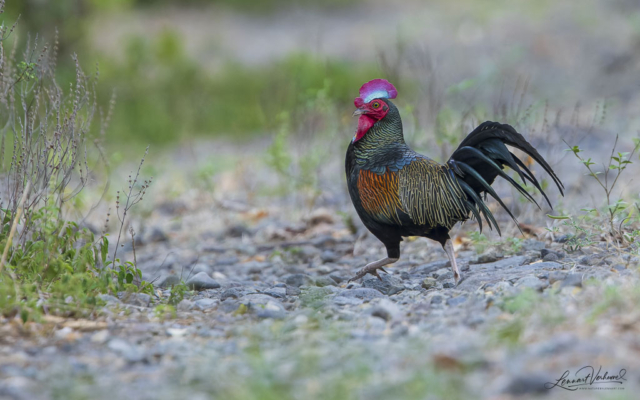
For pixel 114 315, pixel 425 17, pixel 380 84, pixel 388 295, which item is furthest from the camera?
pixel 425 17

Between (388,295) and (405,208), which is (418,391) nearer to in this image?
(388,295)

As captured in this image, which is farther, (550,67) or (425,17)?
(425,17)

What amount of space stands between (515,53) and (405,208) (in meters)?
12.1

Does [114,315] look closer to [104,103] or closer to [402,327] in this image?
[402,327]

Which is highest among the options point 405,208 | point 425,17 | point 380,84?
point 425,17

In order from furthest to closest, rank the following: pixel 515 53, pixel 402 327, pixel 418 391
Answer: pixel 515 53 < pixel 402 327 < pixel 418 391

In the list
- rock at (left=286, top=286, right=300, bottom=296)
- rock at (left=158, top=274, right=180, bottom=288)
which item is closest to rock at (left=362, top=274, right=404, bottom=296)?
rock at (left=286, top=286, right=300, bottom=296)

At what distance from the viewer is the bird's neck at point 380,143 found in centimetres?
520

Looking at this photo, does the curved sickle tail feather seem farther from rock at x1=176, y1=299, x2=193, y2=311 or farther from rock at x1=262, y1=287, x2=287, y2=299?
rock at x1=176, y1=299, x2=193, y2=311

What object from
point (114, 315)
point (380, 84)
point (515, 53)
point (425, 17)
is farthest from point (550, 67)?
point (114, 315)

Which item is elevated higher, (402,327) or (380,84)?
(380,84)

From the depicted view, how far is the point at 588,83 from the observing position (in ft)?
48.4

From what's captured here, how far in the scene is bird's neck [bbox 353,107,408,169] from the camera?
5195 mm

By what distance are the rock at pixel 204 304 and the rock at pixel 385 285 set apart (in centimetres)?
118
